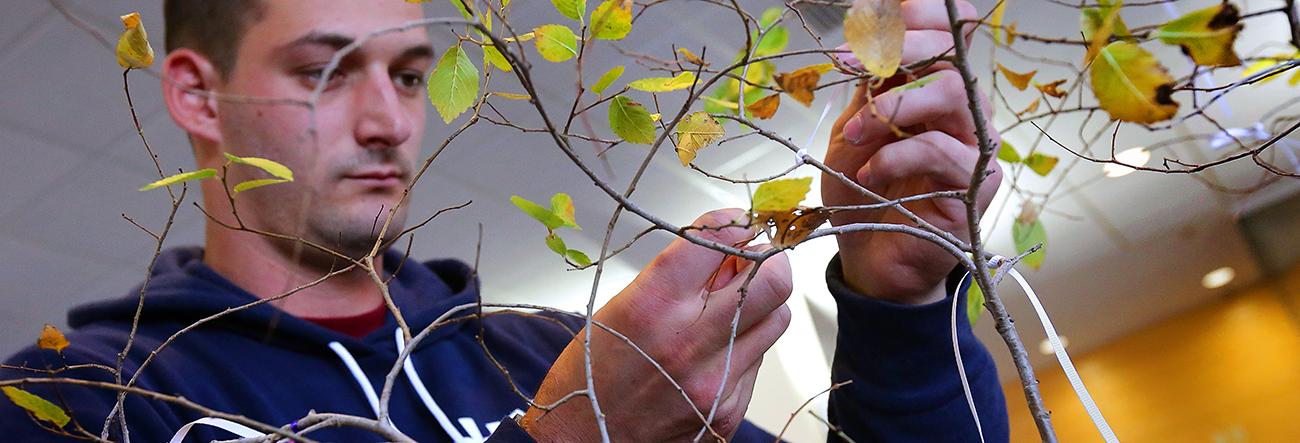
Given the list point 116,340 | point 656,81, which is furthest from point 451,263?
point 656,81

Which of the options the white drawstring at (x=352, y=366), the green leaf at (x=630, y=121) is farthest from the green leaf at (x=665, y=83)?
the white drawstring at (x=352, y=366)

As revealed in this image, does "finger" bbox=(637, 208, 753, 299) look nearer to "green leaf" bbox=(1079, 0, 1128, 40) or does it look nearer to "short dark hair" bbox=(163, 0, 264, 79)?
"green leaf" bbox=(1079, 0, 1128, 40)

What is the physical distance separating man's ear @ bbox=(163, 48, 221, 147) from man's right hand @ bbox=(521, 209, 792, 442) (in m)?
0.62

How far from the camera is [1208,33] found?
0.87 feet

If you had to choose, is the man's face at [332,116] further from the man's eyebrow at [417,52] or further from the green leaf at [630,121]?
the green leaf at [630,121]

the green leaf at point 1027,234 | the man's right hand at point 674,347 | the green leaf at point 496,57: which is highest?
the green leaf at point 1027,234

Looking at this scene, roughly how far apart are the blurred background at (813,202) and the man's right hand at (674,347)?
0.29 meters

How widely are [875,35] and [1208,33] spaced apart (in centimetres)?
9

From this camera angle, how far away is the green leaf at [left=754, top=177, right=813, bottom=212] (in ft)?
1.12

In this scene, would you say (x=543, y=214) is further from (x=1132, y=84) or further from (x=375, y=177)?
(x=375, y=177)

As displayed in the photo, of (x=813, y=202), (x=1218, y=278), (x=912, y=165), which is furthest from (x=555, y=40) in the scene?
(x=1218, y=278)

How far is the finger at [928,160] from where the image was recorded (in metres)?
0.55

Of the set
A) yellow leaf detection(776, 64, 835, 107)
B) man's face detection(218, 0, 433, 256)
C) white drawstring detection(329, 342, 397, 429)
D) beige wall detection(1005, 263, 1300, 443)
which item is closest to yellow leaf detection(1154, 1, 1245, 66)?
yellow leaf detection(776, 64, 835, 107)

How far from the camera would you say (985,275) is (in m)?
0.33
